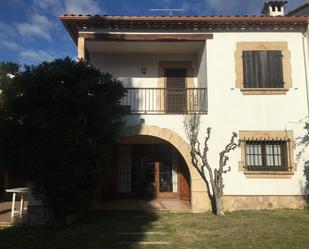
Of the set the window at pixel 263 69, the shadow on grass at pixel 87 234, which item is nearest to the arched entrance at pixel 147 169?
the shadow on grass at pixel 87 234

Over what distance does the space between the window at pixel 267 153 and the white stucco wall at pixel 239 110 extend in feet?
0.61

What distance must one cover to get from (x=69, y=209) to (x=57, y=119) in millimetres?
2243

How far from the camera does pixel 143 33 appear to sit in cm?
1218

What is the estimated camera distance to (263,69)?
12.1m

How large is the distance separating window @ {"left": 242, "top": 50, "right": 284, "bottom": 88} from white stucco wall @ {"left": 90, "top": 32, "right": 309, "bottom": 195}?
16.3 inches

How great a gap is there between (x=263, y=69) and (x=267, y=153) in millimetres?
2794

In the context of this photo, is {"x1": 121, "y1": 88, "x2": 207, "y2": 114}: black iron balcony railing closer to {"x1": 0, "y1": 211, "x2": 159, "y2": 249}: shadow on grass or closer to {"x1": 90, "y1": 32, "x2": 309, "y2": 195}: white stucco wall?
{"x1": 90, "y1": 32, "x2": 309, "y2": 195}: white stucco wall

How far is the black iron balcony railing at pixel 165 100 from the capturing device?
40.1 feet

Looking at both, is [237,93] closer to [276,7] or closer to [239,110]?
[239,110]

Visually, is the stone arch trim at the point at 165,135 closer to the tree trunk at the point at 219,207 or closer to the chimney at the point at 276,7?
the tree trunk at the point at 219,207

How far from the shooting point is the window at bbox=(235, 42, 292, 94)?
12.0 meters

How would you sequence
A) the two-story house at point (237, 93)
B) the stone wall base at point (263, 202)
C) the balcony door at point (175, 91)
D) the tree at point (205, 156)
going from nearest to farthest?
the tree at point (205, 156) → the stone wall base at point (263, 202) → the two-story house at point (237, 93) → the balcony door at point (175, 91)

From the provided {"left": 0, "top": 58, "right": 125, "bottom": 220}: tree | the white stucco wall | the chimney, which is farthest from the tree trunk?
the chimney

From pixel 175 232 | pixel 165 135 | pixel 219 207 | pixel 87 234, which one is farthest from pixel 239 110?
pixel 87 234
